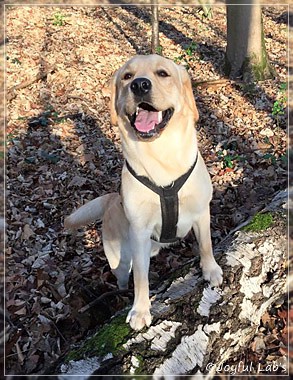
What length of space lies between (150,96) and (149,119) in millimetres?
150

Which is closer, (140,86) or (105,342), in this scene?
(105,342)

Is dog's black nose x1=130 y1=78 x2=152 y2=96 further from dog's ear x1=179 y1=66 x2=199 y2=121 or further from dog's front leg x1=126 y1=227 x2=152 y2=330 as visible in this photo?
dog's front leg x1=126 y1=227 x2=152 y2=330

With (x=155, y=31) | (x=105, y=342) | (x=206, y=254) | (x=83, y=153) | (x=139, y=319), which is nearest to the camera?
(x=105, y=342)

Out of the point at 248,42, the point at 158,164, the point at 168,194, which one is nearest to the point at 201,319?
the point at 168,194

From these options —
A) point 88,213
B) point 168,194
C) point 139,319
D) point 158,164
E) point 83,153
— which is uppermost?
point 158,164

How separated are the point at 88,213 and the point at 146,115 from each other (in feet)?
3.83

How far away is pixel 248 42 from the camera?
689cm

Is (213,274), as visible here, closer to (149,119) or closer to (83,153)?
(149,119)

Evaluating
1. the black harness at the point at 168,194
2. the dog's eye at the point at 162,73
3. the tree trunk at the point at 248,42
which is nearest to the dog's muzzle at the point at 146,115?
the dog's eye at the point at 162,73

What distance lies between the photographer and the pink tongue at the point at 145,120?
273cm

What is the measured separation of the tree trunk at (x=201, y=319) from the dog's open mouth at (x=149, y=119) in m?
0.97

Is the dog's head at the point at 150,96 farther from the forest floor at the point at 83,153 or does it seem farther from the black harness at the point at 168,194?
the forest floor at the point at 83,153

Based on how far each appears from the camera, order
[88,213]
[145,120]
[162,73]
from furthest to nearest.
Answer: [88,213] < [162,73] < [145,120]

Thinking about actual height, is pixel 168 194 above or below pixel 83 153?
above
